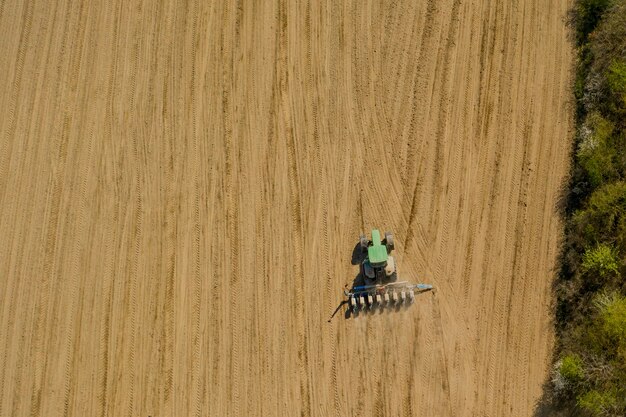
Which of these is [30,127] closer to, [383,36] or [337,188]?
[337,188]

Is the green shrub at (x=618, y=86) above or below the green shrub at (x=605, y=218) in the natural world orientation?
above

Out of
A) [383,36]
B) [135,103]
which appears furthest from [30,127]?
[383,36]

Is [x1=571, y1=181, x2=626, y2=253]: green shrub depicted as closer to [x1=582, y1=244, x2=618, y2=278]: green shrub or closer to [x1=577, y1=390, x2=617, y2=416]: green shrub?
[x1=582, y1=244, x2=618, y2=278]: green shrub

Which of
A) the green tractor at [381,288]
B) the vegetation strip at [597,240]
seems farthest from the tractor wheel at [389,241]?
the vegetation strip at [597,240]

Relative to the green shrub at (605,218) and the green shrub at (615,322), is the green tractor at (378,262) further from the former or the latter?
the green shrub at (615,322)

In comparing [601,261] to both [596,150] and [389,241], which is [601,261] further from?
[389,241]
